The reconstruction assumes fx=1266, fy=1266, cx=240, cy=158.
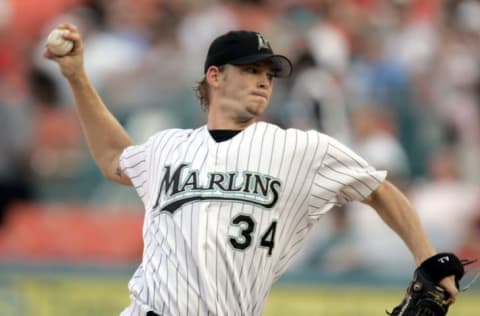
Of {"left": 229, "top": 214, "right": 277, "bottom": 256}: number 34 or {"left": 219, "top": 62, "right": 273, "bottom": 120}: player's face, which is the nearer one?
{"left": 229, "top": 214, "right": 277, "bottom": 256}: number 34

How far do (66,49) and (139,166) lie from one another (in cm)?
70

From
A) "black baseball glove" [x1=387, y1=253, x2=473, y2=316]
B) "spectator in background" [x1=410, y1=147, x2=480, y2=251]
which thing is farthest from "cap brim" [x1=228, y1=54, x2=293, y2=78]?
"spectator in background" [x1=410, y1=147, x2=480, y2=251]

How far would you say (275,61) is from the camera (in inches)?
232

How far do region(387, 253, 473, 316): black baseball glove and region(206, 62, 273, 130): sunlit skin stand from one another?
3.51 feet

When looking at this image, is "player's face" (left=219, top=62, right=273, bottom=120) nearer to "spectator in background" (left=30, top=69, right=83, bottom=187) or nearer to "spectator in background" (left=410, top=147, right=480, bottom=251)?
"spectator in background" (left=410, top=147, right=480, bottom=251)

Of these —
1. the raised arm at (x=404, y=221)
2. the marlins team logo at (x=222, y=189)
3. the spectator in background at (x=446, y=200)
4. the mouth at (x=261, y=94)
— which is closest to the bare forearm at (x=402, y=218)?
the raised arm at (x=404, y=221)

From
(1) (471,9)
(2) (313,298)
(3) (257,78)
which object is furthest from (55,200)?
(3) (257,78)

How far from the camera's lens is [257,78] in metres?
5.90

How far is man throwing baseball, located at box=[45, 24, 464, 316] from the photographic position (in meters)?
5.59

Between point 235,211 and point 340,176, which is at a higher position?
point 340,176

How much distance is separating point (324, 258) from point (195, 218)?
14.1ft

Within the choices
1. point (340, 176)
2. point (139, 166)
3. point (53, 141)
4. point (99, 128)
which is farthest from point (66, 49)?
point (53, 141)

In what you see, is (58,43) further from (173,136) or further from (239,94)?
(239,94)

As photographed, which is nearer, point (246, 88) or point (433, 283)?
point (433, 283)
